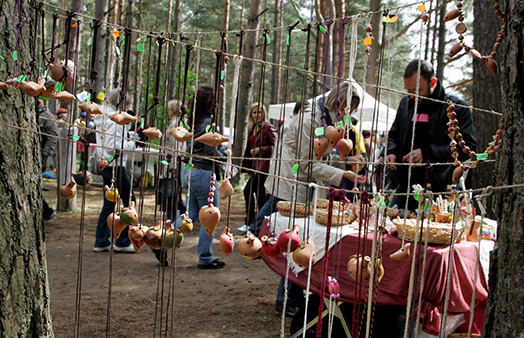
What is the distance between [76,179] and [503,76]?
4.45ft

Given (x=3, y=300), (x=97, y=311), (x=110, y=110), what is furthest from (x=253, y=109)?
(x=3, y=300)

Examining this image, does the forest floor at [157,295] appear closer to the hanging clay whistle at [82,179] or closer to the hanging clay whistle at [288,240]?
the hanging clay whistle at [82,179]

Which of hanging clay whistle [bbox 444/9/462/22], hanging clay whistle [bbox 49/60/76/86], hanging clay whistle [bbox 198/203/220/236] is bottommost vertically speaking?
hanging clay whistle [bbox 198/203/220/236]

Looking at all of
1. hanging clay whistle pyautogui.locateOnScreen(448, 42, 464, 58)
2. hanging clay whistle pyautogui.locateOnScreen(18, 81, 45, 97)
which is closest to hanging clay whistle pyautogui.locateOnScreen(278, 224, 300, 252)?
hanging clay whistle pyautogui.locateOnScreen(448, 42, 464, 58)

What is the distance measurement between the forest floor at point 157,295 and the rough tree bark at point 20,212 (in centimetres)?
26

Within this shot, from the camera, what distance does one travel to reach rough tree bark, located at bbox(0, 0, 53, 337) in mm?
1599

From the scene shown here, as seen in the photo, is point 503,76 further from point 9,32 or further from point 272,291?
point 272,291

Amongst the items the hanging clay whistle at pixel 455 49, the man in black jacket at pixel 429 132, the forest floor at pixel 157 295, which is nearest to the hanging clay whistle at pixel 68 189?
the forest floor at pixel 157 295

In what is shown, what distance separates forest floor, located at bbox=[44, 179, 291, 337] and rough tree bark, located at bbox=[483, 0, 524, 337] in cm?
108

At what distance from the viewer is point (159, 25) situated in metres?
15.3

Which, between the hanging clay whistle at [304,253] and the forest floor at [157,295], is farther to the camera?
the forest floor at [157,295]

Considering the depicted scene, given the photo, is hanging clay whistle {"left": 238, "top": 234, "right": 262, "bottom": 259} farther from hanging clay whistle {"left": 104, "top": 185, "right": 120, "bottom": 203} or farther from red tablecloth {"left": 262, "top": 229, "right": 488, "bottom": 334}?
red tablecloth {"left": 262, "top": 229, "right": 488, "bottom": 334}

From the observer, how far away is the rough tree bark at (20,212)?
5.24 feet

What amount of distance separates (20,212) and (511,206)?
4.79 feet
